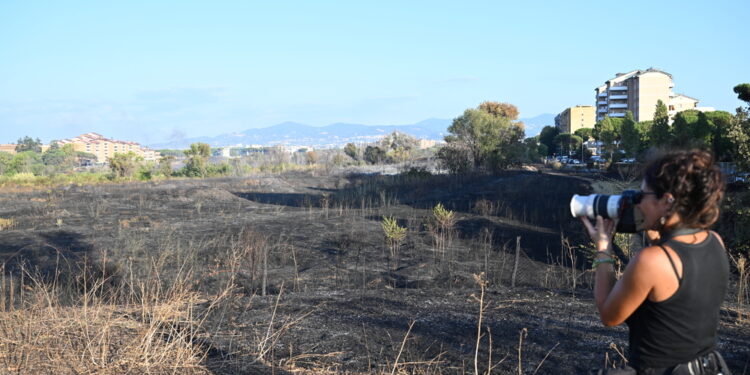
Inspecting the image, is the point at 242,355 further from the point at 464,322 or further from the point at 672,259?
the point at 672,259

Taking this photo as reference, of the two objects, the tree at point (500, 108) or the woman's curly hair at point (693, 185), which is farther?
the tree at point (500, 108)

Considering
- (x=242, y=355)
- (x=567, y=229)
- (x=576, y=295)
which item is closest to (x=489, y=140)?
(x=567, y=229)

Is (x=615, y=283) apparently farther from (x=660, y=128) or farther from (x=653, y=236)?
(x=660, y=128)

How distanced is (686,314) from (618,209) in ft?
1.27

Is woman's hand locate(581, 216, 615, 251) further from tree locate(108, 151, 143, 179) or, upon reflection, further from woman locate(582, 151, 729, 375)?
tree locate(108, 151, 143, 179)

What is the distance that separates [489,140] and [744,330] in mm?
29980

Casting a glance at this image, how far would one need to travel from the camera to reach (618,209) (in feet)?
6.49

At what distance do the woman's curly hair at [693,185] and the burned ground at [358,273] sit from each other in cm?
147

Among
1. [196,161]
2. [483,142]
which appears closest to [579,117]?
[483,142]

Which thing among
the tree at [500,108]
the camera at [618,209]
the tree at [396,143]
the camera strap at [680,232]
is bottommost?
the camera strap at [680,232]

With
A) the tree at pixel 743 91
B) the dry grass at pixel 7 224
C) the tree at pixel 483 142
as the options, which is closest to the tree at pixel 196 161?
the tree at pixel 483 142

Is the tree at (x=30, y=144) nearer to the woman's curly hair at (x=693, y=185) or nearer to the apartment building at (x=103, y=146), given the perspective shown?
the apartment building at (x=103, y=146)

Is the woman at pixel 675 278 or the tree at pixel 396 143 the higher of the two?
the tree at pixel 396 143

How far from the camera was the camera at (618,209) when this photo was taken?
1.94 m
